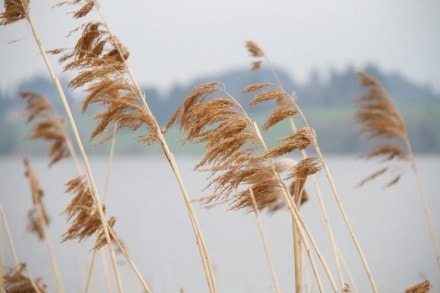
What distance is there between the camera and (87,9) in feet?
6.47

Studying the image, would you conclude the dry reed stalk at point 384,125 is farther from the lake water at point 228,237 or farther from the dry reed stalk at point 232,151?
the dry reed stalk at point 232,151

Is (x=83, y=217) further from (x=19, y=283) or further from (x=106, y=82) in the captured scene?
(x=19, y=283)

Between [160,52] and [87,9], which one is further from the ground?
[160,52]

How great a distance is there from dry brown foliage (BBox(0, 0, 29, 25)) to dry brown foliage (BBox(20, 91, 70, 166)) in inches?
54.1

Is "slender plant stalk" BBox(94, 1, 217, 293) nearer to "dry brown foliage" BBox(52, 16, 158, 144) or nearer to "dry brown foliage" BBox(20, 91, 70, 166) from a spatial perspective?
"dry brown foliage" BBox(52, 16, 158, 144)

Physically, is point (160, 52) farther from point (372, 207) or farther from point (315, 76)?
point (372, 207)

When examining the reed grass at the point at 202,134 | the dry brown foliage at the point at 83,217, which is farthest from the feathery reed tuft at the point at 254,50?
the dry brown foliage at the point at 83,217

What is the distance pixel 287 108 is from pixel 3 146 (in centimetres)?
1125

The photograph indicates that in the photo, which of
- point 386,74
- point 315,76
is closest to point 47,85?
point 315,76

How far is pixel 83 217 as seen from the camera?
1959mm

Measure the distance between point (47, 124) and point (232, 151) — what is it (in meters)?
1.92

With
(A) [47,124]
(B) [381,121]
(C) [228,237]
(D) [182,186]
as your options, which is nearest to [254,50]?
(B) [381,121]

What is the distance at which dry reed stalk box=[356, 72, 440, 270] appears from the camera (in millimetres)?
3492

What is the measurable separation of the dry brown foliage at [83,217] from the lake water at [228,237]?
2.69m
